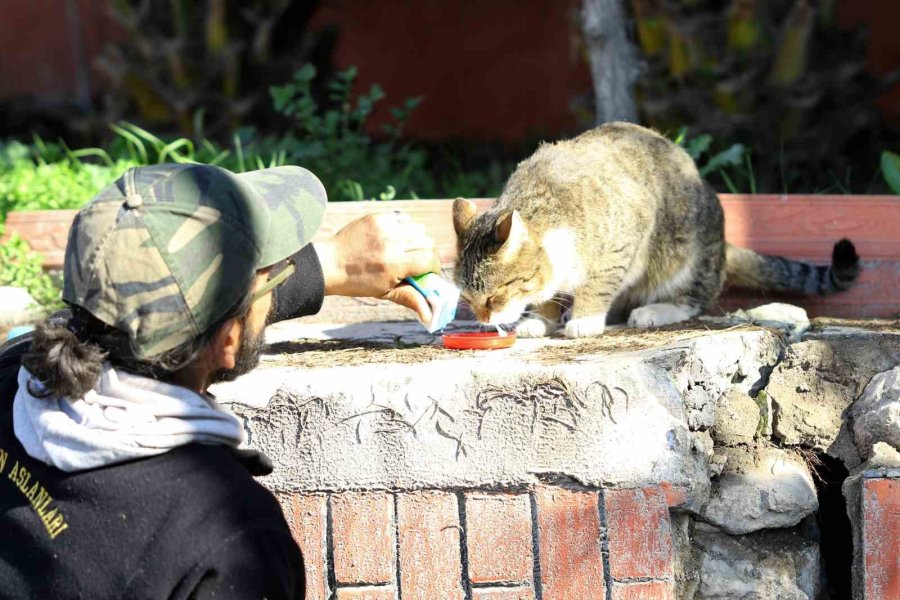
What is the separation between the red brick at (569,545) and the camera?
8.27 feet

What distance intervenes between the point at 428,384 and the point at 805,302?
72.6 inches

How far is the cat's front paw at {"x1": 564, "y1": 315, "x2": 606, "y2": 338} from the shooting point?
11.4ft

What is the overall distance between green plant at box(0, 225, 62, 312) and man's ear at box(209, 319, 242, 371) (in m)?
2.28

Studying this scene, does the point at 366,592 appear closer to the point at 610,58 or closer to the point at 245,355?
the point at 245,355

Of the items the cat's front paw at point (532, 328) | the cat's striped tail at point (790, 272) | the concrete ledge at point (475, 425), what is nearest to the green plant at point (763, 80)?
the cat's striped tail at point (790, 272)

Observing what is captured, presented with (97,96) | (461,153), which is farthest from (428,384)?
(97,96)

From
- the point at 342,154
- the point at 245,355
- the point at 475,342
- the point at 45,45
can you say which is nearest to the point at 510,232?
the point at 475,342

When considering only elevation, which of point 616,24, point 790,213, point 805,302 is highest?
point 616,24

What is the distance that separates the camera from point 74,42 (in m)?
7.63

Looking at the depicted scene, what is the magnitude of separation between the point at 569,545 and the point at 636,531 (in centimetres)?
17

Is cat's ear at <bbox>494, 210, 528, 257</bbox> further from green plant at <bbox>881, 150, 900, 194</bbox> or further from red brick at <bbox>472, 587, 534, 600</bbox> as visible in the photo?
green plant at <bbox>881, 150, 900, 194</bbox>

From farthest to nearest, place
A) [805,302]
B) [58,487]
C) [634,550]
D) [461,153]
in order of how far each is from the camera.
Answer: [461,153] → [805,302] → [634,550] → [58,487]

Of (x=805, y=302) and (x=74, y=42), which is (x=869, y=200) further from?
(x=74, y=42)

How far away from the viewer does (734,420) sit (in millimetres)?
2809
